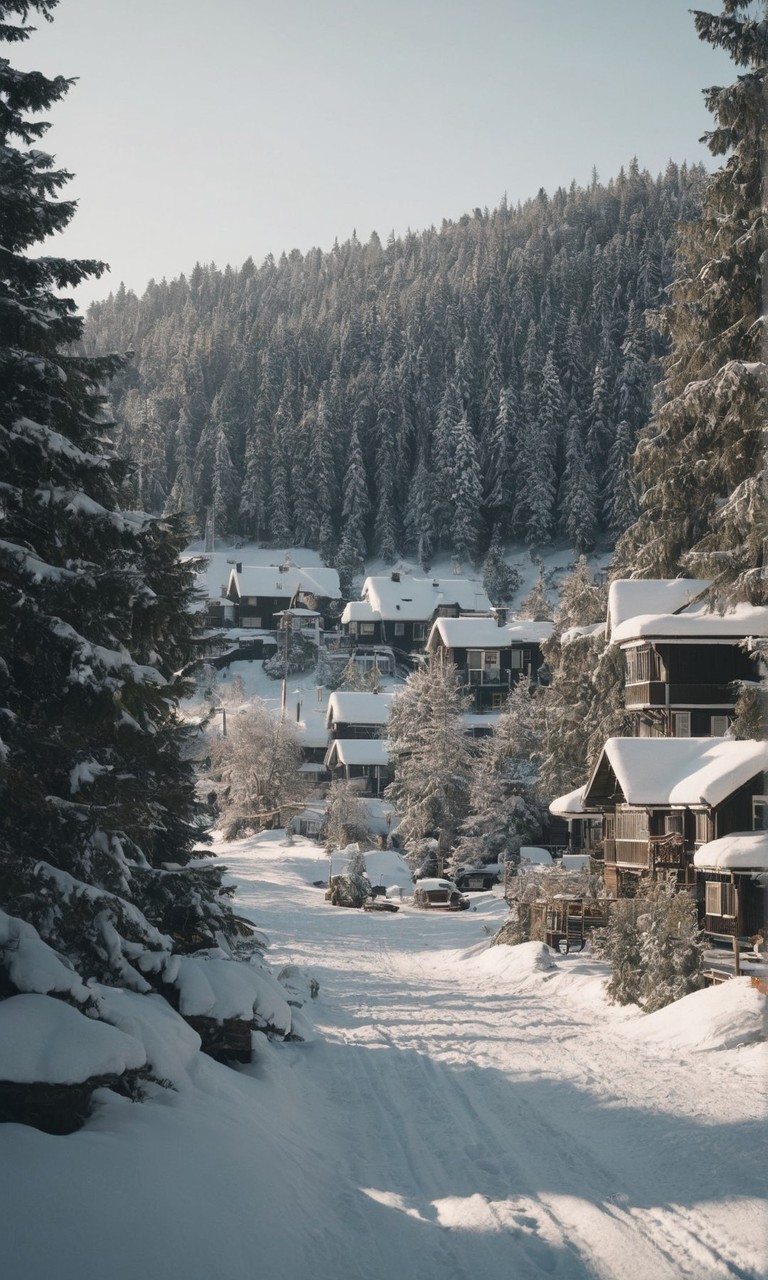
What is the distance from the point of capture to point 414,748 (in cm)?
5759

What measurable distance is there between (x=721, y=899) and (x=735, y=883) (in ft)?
2.53

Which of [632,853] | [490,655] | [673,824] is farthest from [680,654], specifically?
[490,655]

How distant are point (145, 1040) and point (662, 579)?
27.7 metres

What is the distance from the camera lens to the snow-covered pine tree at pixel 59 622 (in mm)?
9383

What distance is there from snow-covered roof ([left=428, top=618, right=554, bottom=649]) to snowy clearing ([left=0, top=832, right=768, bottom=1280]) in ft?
187

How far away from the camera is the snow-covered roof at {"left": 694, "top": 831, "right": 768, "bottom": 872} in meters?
23.8

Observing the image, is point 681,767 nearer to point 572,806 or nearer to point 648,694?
point 648,694

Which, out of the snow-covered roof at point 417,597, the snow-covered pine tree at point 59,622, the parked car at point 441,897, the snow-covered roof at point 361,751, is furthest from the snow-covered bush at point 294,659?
the snow-covered pine tree at point 59,622

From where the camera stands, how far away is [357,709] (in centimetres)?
7719

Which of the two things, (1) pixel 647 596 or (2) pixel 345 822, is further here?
(2) pixel 345 822

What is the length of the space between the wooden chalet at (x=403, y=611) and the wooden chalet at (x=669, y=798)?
211ft

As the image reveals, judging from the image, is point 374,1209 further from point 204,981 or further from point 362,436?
point 362,436

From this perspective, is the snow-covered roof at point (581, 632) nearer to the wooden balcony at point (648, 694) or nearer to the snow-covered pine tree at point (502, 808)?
the wooden balcony at point (648, 694)

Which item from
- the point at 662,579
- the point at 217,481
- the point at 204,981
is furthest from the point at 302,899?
the point at 217,481
